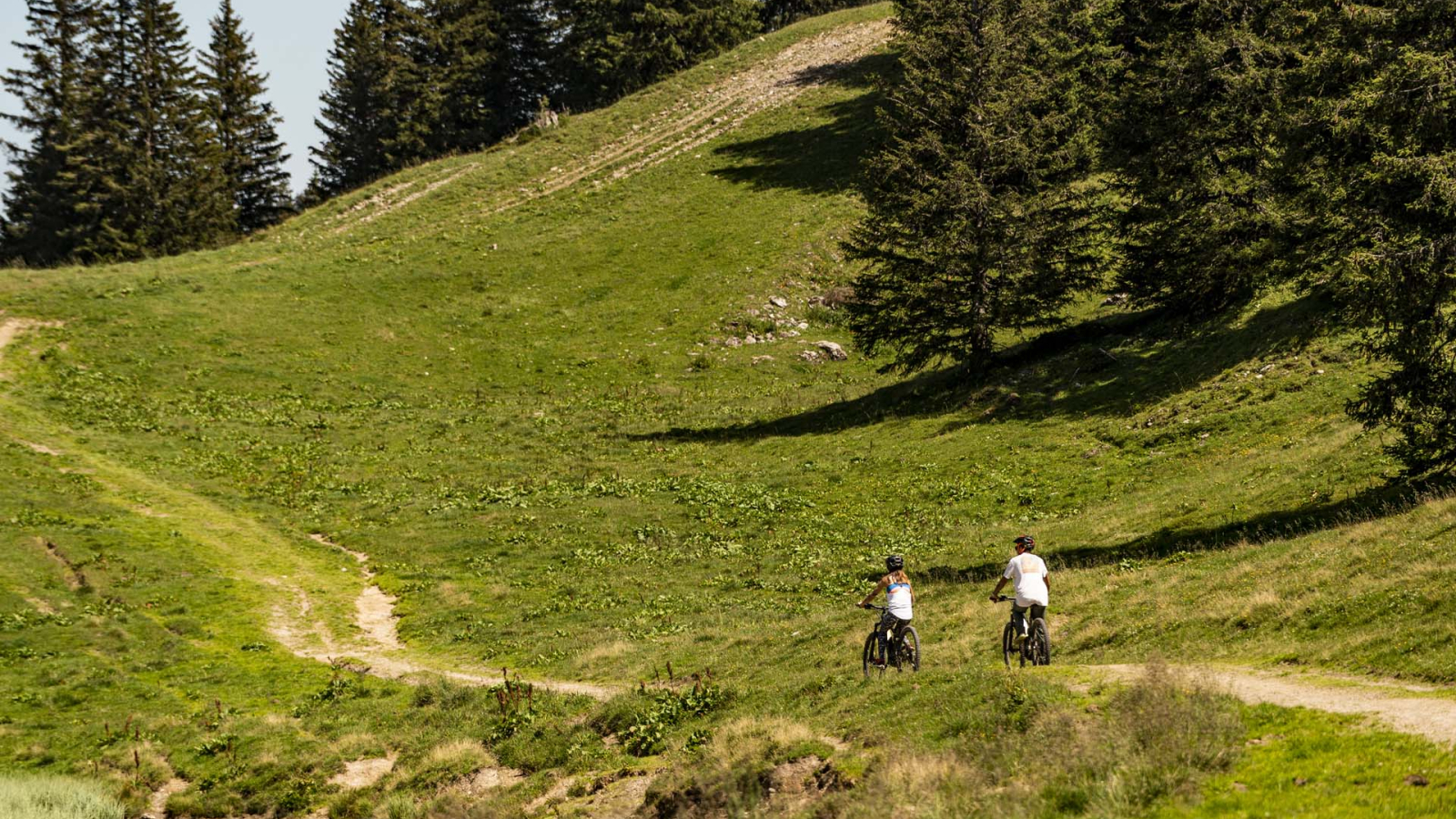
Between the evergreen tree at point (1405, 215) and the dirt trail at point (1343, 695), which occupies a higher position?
the evergreen tree at point (1405, 215)

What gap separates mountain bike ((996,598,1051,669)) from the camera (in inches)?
693

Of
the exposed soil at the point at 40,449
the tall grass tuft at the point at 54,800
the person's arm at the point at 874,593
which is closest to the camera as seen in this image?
the tall grass tuft at the point at 54,800

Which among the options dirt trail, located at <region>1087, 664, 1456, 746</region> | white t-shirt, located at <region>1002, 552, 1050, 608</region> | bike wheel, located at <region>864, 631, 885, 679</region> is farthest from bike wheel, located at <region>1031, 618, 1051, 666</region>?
bike wheel, located at <region>864, 631, 885, 679</region>

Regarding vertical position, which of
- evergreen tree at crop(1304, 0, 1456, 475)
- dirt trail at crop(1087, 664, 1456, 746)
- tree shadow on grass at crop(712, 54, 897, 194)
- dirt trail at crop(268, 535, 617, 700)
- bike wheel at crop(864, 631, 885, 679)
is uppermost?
tree shadow on grass at crop(712, 54, 897, 194)

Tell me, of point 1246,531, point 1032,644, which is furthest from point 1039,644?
point 1246,531

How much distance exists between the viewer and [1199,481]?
3009 centimetres

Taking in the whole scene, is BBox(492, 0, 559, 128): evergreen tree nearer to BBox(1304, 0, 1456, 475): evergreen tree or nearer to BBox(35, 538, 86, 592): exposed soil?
BBox(35, 538, 86, 592): exposed soil

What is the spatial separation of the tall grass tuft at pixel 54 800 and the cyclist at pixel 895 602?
1429cm

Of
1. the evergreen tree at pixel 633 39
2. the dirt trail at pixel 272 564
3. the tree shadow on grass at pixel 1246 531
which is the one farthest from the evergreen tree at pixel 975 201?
the evergreen tree at pixel 633 39

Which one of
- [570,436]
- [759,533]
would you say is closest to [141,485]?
A: [570,436]

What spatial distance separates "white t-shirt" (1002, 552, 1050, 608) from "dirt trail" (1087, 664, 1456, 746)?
5.69ft

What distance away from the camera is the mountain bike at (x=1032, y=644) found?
57.8 ft

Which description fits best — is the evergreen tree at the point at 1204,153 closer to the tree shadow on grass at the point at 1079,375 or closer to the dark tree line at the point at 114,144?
the tree shadow on grass at the point at 1079,375

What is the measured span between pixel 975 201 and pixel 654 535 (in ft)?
66.3
